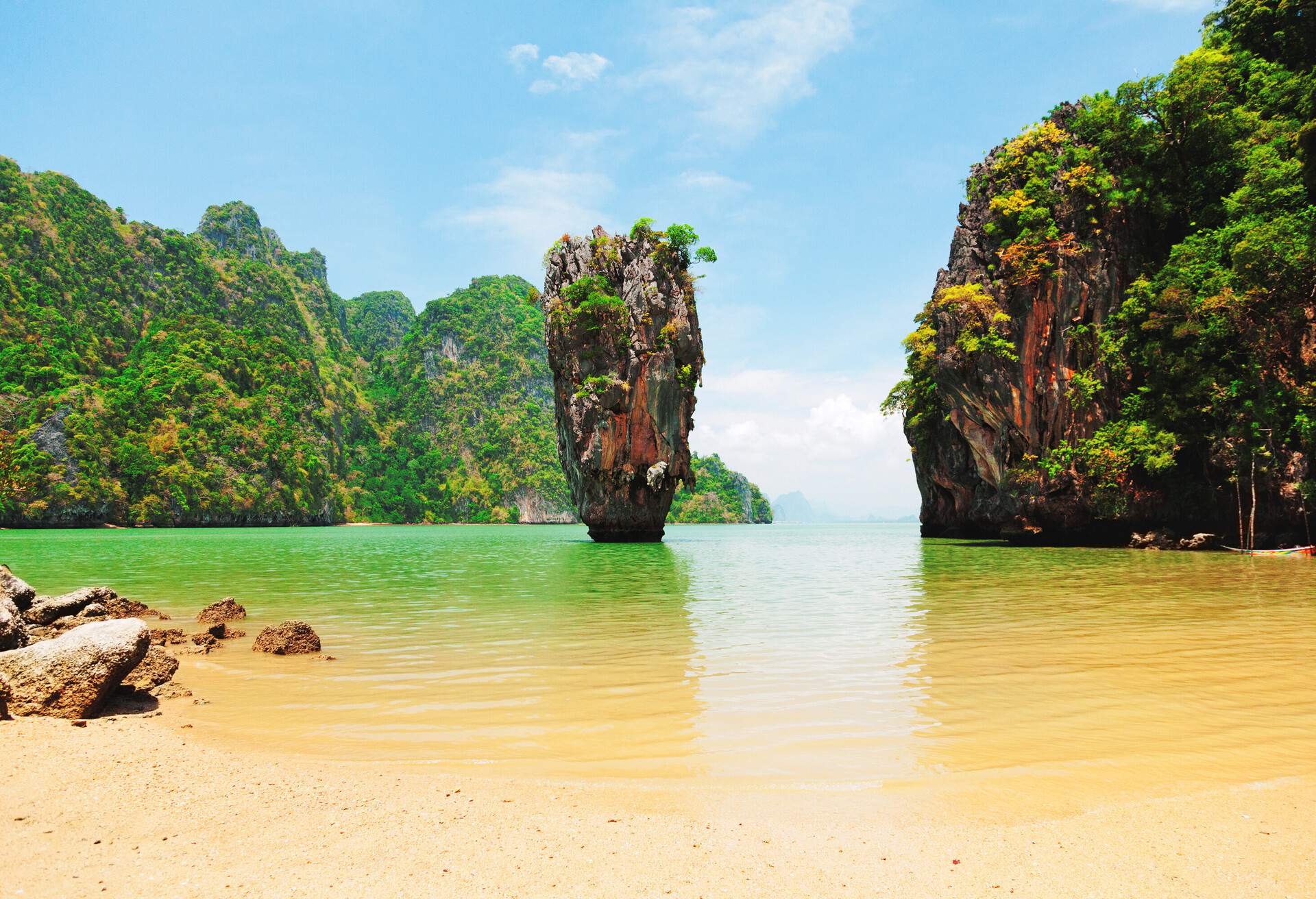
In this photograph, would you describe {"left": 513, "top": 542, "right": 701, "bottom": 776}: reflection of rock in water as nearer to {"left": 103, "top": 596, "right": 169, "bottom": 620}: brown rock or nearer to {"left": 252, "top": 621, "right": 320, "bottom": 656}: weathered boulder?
{"left": 252, "top": 621, "right": 320, "bottom": 656}: weathered boulder

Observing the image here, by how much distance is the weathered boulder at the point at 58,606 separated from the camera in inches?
352

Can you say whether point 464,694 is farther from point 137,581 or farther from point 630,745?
point 137,581

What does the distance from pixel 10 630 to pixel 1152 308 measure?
3195cm

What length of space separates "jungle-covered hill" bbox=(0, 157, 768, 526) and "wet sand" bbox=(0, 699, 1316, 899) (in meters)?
24.6

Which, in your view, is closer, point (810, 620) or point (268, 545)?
point (810, 620)

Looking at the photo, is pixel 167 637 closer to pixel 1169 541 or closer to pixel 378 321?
pixel 1169 541

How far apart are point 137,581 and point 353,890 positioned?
1755cm

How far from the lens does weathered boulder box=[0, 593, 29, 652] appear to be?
240 inches

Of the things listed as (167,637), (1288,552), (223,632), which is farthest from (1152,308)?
(167,637)

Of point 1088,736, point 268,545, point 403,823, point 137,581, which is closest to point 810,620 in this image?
point 1088,736

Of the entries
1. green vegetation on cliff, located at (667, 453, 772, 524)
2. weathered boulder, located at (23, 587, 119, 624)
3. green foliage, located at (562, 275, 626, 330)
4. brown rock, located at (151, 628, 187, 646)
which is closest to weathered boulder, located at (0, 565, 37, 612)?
weathered boulder, located at (23, 587, 119, 624)

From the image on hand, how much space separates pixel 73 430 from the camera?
63219mm

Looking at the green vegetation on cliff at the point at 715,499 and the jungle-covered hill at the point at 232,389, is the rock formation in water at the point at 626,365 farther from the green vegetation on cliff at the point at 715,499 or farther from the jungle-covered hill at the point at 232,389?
the green vegetation on cliff at the point at 715,499

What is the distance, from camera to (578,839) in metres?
3.13
